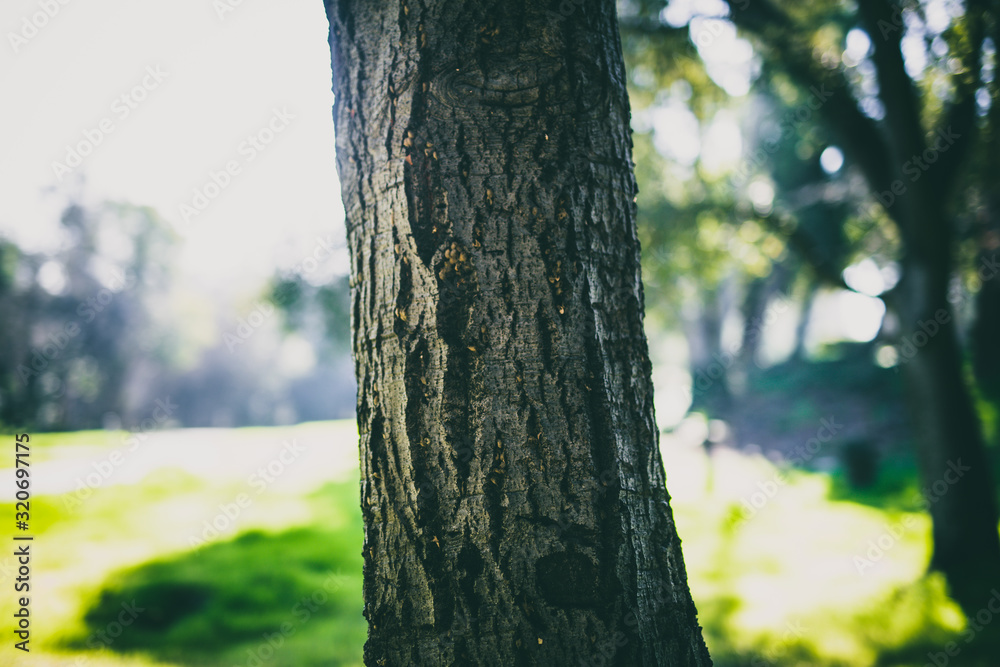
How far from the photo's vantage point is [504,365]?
1.18 metres

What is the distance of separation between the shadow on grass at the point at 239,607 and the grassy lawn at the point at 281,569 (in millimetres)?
16

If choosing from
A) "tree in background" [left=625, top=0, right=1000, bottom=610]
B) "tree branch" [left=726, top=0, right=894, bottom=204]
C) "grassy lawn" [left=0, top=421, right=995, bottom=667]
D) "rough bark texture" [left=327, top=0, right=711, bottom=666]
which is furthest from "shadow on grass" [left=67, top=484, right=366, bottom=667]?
"tree branch" [left=726, top=0, right=894, bottom=204]

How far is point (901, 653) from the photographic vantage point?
12.6ft

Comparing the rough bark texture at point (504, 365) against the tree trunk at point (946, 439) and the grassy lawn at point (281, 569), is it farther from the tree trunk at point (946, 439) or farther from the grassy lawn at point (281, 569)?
the tree trunk at point (946, 439)

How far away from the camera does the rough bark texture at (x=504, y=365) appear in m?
1.15

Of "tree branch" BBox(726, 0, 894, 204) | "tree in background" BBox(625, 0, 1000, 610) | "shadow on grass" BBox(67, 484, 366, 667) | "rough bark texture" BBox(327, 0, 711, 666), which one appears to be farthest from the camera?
"tree branch" BBox(726, 0, 894, 204)

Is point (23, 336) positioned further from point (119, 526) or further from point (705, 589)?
point (705, 589)

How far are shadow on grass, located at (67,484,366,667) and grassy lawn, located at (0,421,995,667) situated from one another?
0.05 feet

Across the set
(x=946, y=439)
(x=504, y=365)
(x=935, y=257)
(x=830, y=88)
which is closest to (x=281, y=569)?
(x=504, y=365)

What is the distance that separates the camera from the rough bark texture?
1.15 meters

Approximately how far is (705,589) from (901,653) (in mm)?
1650

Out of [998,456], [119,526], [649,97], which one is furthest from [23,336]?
[998,456]

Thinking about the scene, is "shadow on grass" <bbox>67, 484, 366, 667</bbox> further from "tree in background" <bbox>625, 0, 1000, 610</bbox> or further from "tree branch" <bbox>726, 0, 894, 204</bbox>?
"tree branch" <bbox>726, 0, 894, 204</bbox>

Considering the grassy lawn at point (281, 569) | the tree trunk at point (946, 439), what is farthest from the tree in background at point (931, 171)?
the grassy lawn at point (281, 569)
